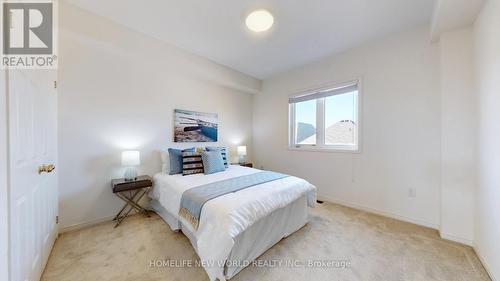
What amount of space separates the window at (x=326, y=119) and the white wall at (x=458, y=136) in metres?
1.02

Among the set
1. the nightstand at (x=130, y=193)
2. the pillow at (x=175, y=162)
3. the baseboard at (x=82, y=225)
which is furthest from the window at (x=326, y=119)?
the baseboard at (x=82, y=225)

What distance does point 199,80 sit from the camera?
3.56 metres

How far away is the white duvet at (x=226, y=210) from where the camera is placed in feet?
4.52

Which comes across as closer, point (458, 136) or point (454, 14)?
point (454, 14)

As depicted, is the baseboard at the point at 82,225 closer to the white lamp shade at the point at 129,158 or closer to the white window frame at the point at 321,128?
the white lamp shade at the point at 129,158

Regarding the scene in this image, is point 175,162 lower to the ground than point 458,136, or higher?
lower

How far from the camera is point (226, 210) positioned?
1.50m

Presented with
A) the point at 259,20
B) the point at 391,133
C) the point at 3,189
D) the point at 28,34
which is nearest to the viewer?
the point at 3,189

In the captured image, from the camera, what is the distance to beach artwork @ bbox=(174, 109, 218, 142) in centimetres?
327

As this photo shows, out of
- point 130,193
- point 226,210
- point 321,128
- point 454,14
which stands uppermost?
point 454,14

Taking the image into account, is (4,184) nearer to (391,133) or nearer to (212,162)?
(212,162)

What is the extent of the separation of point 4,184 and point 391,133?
3743mm

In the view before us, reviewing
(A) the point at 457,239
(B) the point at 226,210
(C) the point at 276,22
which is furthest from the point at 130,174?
(A) the point at 457,239

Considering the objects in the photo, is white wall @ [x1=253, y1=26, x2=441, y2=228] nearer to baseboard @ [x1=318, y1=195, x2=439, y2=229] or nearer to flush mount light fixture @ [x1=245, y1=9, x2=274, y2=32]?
baseboard @ [x1=318, y1=195, x2=439, y2=229]
